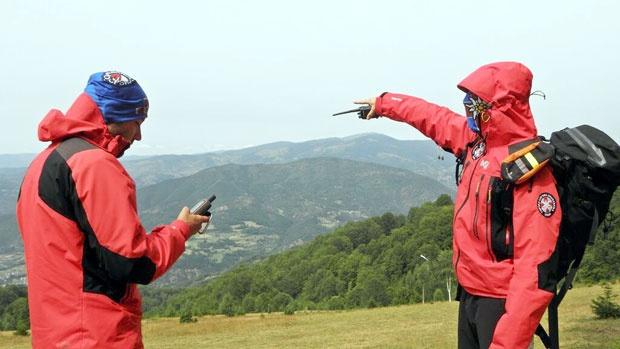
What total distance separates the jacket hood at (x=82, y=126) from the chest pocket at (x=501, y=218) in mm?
2109

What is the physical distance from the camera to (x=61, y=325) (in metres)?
2.95

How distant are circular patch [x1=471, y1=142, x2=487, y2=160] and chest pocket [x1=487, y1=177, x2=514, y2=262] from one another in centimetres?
33

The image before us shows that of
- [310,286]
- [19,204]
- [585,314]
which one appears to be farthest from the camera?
[310,286]

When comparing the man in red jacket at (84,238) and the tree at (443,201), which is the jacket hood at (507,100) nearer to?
the man in red jacket at (84,238)

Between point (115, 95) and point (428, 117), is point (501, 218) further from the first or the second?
point (115, 95)

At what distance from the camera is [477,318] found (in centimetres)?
373

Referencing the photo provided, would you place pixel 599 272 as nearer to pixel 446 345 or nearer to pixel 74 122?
pixel 446 345

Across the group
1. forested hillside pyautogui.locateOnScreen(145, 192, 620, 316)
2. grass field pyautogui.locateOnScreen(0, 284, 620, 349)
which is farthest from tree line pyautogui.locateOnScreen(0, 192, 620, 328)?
grass field pyautogui.locateOnScreen(0, 284, 620, 349)

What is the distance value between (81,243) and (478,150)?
8.04 ft

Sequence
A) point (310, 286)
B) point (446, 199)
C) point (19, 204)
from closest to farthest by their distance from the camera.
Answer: point (19, 204) < point (310, 286) < point (446, 199)

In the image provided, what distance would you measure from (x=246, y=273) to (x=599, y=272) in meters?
68.2

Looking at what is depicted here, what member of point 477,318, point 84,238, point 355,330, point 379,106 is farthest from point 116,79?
point 355,330

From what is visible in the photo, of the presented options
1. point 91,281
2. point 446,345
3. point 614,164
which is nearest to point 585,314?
point 446,345

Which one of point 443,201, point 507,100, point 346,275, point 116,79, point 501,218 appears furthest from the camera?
point 443,201
